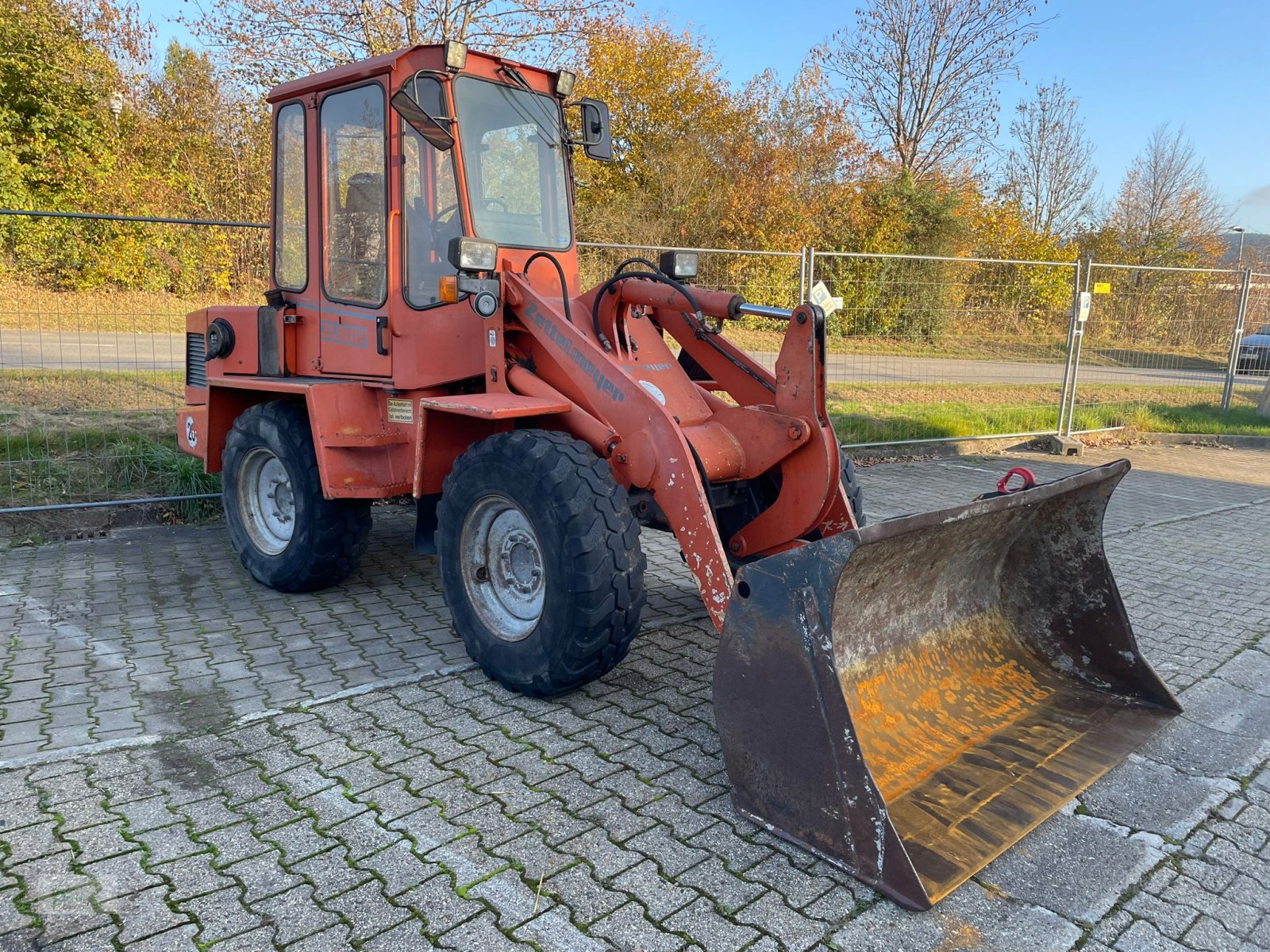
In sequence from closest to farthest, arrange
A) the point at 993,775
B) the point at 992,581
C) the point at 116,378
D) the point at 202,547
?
the point at 993,775, the point at 992,581, the point at 202,547, the point at 116,378

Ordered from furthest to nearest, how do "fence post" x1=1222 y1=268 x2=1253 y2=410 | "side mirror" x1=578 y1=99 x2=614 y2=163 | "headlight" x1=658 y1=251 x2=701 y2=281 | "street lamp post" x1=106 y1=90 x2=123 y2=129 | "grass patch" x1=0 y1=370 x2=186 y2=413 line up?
"street lamp post" x1=106 y1=90 x2=123 y2=129, "fence post" x1=1222 y1=268 x2=1253 y2=410, "grass patch" x1=0 y1=370 x2=186 y2=413, "side mirror" x1=578 y1=99 x2=614 y2=163, "headlight" x1=658 y1=251 x2=701 y2=281

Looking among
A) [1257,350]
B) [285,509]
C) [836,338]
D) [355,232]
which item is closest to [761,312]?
[355,232]

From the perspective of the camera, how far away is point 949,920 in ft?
8.50

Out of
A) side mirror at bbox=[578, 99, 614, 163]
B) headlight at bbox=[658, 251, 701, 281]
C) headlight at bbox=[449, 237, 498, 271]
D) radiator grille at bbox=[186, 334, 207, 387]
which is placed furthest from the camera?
radiator grille at bbox=[186, 334, 207, 387]

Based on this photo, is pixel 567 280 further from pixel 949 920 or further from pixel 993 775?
pixel 949 920

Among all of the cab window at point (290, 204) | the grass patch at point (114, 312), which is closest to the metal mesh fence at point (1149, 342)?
the grass patch at point (114, 312)

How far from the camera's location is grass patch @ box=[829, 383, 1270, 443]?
10.8 meters

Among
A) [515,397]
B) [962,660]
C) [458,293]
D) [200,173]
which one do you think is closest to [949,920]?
[962,660]

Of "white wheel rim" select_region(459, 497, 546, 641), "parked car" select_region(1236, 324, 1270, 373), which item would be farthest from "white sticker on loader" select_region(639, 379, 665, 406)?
"parked car" select_region(1236, 324, 1270, 373)

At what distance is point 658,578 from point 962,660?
2360 millimetres

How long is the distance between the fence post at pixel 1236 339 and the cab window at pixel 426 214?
1214cm

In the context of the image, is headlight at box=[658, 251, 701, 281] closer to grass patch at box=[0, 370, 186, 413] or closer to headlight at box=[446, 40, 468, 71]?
headlight at box=[446, 40, 468, 71]

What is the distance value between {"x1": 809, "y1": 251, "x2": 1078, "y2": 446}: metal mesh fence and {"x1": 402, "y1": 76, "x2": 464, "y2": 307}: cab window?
17.8 feet

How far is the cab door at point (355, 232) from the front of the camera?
475 centimetres
